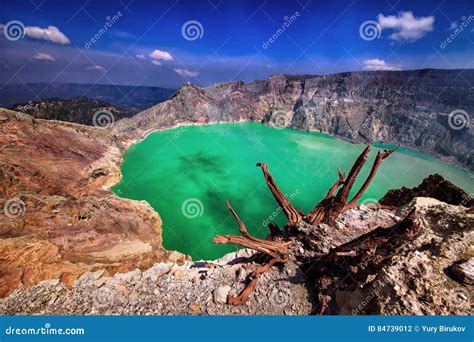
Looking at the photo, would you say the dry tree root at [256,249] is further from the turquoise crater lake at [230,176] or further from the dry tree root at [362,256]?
the turquoise crater lake at [230,176]

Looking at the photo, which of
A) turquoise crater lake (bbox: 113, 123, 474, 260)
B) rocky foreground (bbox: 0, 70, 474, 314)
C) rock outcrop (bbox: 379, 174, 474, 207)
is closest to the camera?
rocky foreground (bbox: 0, 70, 474, 314)

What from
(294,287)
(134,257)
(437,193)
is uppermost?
(437,193)

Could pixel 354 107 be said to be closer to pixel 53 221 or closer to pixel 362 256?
pixel 362 256

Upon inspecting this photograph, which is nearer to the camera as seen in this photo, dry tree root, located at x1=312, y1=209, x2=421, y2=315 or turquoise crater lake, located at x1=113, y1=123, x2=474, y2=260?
dry tree root, located at x1=312, y1=209, x2=421, y2=315

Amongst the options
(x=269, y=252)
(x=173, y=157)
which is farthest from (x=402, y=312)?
(x=173, y=157)

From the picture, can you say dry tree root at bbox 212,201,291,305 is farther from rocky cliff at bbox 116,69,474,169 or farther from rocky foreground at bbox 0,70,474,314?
rocky cliff at bbox 116,69,474,169
